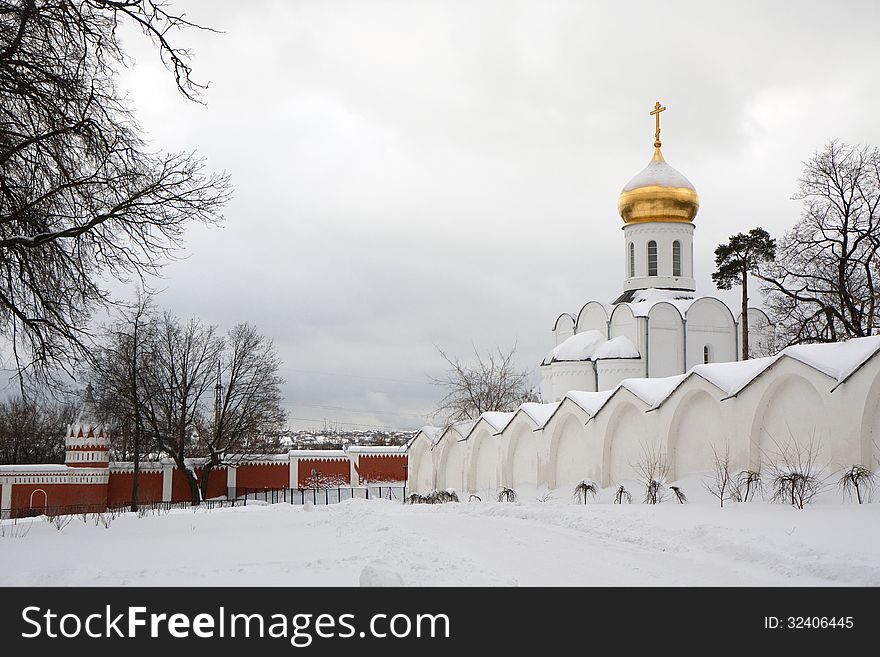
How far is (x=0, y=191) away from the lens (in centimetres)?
1032

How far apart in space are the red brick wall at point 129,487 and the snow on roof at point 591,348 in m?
19.0

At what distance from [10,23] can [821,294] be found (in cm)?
2590

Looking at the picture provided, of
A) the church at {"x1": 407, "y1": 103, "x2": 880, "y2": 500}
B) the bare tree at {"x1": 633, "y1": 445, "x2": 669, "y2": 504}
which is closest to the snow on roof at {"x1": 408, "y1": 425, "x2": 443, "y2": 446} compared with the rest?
the church at {"x1": 407, "y1": 103, "x2": 880, "y2": 500}

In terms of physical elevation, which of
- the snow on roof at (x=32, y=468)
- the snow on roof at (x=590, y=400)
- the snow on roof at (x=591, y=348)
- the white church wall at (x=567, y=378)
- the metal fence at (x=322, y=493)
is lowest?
the metal fence at (x=322, y=493)

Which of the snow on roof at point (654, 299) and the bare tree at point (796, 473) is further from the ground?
the snow on roof at point (654, 299)

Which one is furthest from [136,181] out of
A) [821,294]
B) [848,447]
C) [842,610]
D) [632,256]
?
[632,256]

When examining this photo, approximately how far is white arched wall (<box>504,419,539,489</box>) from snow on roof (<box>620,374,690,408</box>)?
20.0 feet

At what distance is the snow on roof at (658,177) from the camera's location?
1508 inches

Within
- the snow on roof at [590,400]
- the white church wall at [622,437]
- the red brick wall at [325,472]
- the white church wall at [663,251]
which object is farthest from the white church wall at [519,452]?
the red brick wall at [325,472]

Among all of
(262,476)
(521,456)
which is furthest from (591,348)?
(262,476)

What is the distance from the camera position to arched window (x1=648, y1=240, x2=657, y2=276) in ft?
127

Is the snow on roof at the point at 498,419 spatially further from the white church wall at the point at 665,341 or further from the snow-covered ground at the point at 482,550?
the snow-covered ground at the point at 482,550

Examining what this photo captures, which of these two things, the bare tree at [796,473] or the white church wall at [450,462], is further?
the white church wall at [450,462]

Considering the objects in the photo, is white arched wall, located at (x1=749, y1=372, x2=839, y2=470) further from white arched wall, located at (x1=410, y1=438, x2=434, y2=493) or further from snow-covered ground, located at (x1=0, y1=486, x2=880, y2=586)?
white arched wall, located at (x1=410, y1=438, x2=434, y2=493)
